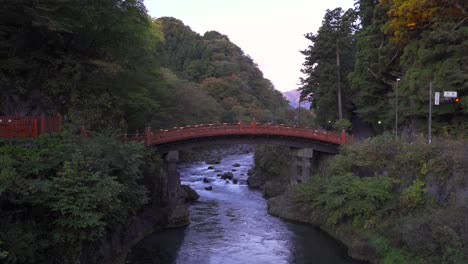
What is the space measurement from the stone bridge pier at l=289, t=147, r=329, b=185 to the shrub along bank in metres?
4.77

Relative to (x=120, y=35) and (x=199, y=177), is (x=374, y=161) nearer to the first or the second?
(x=120, y=35)

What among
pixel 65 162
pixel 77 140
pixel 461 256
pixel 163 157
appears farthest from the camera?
pixel 163 157

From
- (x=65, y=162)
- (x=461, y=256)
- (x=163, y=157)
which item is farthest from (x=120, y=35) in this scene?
(x=461, y=256)

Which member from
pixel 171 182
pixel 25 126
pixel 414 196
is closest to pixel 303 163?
pixel 171 182

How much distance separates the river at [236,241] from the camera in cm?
2311

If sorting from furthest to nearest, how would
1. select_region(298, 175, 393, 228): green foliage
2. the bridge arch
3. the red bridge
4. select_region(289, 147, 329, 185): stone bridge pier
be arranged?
select_region(289, 147, 329, 185): stone bridge pier
the red bridge
the bridge arch
select_region(298, 175, 393, 228): green foliage

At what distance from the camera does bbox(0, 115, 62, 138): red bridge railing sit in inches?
708

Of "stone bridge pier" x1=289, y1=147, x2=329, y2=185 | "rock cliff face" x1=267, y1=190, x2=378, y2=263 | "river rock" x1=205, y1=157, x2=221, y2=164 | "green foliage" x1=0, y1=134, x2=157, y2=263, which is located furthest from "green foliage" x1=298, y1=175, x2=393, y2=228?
"river rock" x1=205, y1=157, x2=221, y2=164

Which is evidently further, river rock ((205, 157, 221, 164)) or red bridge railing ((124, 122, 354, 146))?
river rock ((205, 157, 221, 164))

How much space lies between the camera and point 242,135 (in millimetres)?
34469

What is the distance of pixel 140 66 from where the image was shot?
3047cm

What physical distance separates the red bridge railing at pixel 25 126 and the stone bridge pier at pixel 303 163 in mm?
22008

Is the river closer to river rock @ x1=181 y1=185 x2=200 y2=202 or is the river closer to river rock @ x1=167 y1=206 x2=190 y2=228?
river rock @ x1=167 y1=206 x2=190 y2=228

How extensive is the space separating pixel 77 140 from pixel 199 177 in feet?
102
